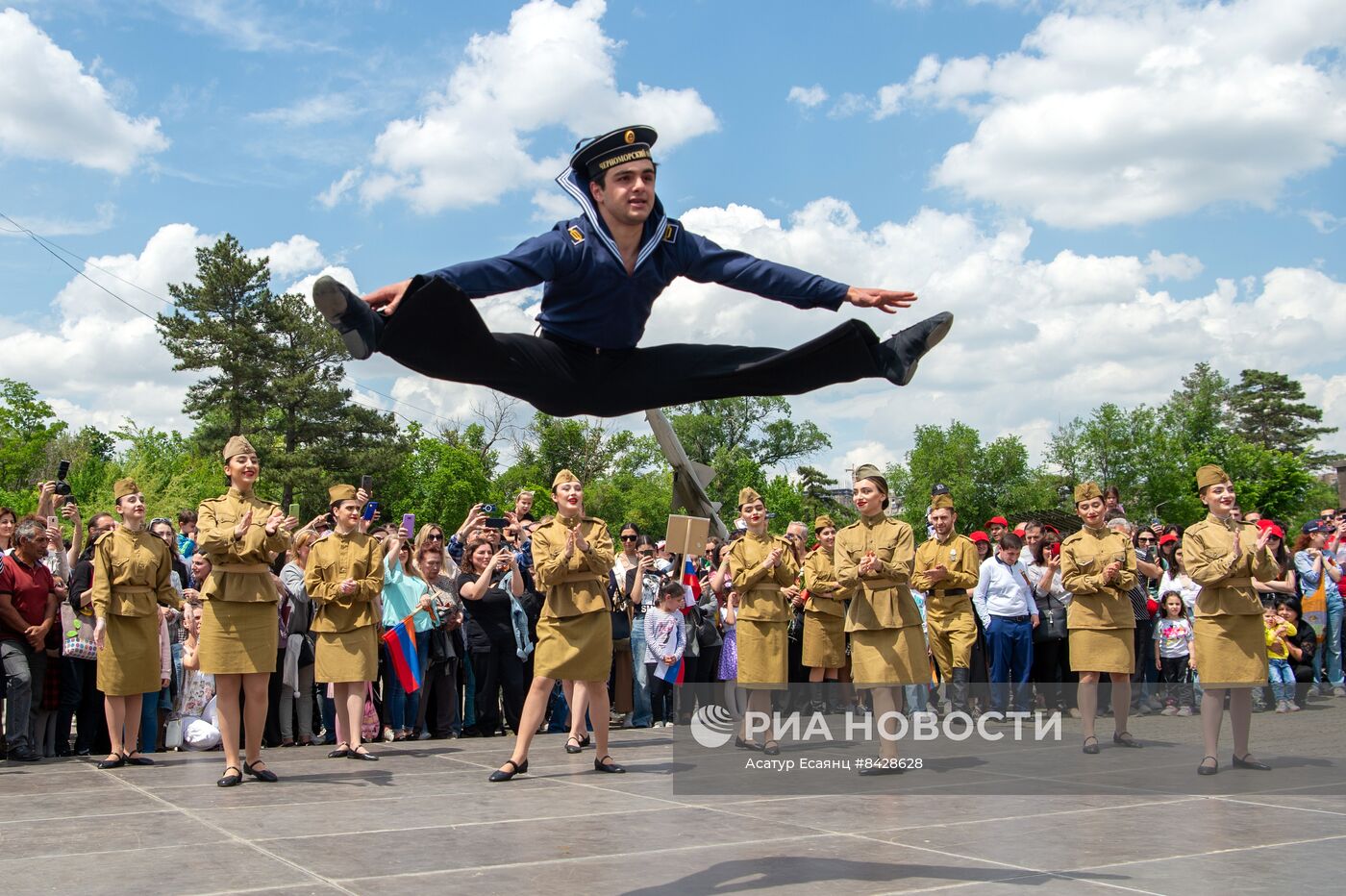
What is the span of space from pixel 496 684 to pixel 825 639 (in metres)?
3.42

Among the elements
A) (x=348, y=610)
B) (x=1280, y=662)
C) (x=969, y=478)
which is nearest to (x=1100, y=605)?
(x=1280, y=662)

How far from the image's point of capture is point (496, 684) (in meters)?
11.9

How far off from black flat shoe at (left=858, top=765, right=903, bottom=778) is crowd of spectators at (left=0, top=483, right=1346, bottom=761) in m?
2.70

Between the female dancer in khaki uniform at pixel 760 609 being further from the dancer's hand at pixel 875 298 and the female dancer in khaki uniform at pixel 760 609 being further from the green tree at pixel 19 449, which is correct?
the green tree at pixel 19 449

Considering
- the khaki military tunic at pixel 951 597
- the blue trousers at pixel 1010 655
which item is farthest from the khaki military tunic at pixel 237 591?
the blue trousers at pixel 1010 655

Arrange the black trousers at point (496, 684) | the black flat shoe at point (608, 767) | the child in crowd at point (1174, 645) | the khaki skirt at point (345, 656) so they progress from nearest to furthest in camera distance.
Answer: the black flat shoe at point (608, 767) < the khaki skirt at point (345, 656) < the black trousers at point (496, 684) < the child in crowd at point (1174, 645)

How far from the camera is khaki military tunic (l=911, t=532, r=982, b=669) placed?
1134cm

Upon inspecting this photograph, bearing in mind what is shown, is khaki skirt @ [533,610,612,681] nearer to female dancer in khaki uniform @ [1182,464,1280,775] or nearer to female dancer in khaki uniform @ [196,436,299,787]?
female dancer in khaki uniform @ [196,436,299,787]

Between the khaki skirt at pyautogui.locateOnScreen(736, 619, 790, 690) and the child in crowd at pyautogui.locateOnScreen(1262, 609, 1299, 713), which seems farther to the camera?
the child in crowd at pyautogui.locateOnScreen(1262, 609, 1299, 713)

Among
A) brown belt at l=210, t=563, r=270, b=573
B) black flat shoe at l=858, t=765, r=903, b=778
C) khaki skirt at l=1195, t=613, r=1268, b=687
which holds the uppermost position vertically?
brown belt at l=210, t=563, r=270, b=573

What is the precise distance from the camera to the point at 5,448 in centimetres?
4259

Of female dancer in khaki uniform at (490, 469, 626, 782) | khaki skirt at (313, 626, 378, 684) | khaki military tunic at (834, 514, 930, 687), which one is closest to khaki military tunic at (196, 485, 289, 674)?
khaki skirt at (313, 626, 378, 684)

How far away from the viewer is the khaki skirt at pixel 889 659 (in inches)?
356

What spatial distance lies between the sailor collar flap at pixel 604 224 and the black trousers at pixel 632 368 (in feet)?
1.46
